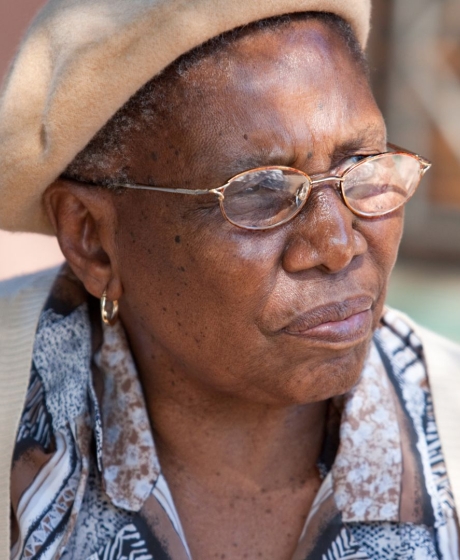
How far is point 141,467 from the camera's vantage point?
8.18ft

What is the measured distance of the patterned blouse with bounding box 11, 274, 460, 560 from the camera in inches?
93.0

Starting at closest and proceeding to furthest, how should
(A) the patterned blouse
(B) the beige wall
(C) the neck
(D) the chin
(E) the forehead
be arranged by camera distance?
(E) the forehead → (D) the chin → (A) the patterned blouse → (C) the neck → (B) the beige wall

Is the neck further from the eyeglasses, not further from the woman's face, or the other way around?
the eyeglasses

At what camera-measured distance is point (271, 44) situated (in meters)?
2.18

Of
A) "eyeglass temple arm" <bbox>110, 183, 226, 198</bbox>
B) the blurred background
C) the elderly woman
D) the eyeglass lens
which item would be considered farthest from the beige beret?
the blurred background

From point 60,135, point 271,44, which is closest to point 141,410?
point 60,135

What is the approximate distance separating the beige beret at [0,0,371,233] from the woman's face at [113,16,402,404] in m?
0.09

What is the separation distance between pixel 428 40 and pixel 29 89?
14.3 feet

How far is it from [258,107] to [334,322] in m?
0.55

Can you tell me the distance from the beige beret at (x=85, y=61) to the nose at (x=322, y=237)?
47 centimetres

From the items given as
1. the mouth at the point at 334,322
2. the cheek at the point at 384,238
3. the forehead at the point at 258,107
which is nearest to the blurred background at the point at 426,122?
the cheek at the point at 384,238

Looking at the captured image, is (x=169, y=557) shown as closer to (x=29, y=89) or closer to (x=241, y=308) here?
(x=241, y=308)

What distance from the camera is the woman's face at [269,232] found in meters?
2.15

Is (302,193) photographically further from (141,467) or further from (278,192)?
(141,467)
